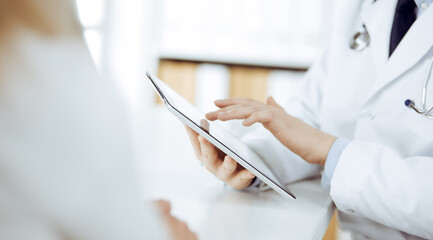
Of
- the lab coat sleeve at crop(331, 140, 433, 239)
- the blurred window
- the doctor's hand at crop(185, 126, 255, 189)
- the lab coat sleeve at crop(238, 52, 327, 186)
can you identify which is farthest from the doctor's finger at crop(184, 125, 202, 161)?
the blurred window

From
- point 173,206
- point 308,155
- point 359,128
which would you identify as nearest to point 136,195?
point 173,206

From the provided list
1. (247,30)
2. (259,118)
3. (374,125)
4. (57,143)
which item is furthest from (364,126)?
(247,30)

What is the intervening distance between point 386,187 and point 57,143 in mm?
491

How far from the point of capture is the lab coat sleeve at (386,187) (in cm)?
61

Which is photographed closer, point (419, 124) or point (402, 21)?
point (419, 124)

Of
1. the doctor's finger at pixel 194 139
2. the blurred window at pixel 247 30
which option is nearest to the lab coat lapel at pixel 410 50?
the doctor's finger at pixel 194 139

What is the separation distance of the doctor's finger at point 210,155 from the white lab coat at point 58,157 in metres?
0.25

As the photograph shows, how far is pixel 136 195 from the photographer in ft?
1.22

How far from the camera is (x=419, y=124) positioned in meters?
0.75

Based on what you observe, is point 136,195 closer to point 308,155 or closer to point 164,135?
point 308,155

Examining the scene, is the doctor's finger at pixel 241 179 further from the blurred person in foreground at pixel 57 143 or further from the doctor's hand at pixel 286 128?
the blurred person in foreground at pixel 57 143

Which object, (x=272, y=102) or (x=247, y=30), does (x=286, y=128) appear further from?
(x=247, y=30)

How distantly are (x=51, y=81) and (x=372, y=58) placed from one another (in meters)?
0.73

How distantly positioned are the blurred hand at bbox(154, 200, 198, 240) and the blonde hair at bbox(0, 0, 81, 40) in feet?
0.80
